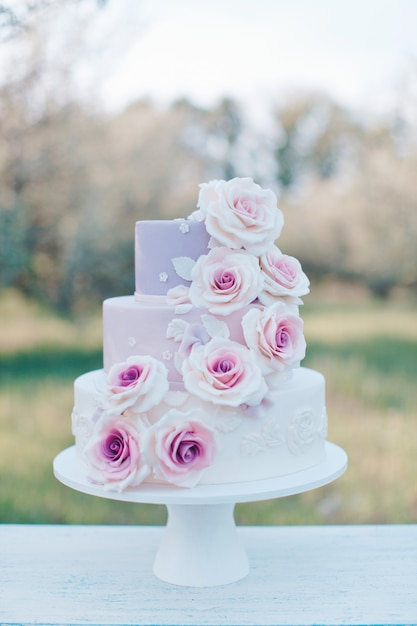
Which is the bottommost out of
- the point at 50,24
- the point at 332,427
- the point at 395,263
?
the point at 332,427

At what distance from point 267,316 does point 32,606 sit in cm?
83

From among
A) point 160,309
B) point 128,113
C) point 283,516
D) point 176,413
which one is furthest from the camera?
point 128,113

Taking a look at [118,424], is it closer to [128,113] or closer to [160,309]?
[160,309]

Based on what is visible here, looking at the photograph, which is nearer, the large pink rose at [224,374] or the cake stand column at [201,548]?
the large pink rose at [224,374]

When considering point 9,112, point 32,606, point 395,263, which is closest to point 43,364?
point 9,112

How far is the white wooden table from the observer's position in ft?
5.17

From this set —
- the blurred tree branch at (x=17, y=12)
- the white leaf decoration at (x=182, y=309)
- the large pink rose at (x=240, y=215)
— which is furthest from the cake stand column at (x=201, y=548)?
the blurred tree branch at (x=17, y=12)

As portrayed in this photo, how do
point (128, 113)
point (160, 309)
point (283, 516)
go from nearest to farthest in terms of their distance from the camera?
point (160, 309), point (283, 516), point (128, 113)

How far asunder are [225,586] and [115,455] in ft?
1.55

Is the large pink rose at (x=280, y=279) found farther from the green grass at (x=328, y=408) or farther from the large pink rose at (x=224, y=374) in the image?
the green grass at (x=328, y=408)

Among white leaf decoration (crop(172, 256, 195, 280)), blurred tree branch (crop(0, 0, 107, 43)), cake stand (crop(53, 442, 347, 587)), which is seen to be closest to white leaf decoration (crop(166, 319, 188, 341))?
white leaf decoration (crop(172, 256, 195, 280))

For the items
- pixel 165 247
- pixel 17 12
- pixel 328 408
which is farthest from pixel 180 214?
pixel 165 247

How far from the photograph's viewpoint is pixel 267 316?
1535 millimetres

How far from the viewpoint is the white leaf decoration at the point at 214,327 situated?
157 cm
